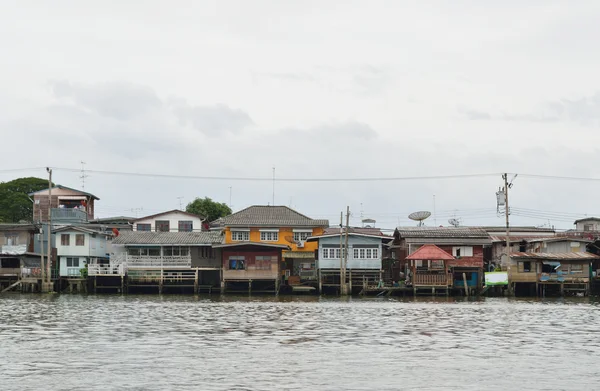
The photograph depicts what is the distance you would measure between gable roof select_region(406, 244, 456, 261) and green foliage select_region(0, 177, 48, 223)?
56.8 meters

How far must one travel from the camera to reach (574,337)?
37.2 m

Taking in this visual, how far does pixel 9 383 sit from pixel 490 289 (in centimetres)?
5675

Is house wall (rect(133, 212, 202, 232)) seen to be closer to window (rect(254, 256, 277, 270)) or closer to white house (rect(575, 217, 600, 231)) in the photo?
window (rect(254, 256, 277, 270))

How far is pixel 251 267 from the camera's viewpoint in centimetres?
7600

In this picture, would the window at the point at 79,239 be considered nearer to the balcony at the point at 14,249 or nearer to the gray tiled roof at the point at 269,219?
the balcony at the point at 14,249

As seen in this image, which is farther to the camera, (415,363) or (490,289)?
(490,289)

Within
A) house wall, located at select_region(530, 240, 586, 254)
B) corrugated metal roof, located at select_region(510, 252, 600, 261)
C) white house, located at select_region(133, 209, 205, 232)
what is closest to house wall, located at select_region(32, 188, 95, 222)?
white house, located at select_region(133, 209, 205, 232)

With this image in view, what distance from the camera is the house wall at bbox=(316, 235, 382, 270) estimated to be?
255ft

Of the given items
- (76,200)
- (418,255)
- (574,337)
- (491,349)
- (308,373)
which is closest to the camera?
(308,373)

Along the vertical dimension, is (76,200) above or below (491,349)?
above

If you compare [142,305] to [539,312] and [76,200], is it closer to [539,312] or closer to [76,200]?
[539,312]

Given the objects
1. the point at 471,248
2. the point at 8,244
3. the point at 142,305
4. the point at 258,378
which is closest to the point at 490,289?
the point at 471,248

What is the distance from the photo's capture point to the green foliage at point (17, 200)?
107 m

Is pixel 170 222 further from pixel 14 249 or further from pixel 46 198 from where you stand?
pixel 14 249
